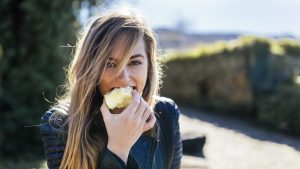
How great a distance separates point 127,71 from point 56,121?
1.29 feet

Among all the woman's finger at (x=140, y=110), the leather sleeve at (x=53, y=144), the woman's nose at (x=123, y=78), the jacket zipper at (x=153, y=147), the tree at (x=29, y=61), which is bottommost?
the tree at (x=29, y=61)

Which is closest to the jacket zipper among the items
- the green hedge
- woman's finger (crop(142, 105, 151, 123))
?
woman's finger (crop(142, 105, 151, 123))

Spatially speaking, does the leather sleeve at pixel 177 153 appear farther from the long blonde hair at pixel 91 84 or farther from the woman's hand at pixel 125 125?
the woman's hand at pixel 125 125

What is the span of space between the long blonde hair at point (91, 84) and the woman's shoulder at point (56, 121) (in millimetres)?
40

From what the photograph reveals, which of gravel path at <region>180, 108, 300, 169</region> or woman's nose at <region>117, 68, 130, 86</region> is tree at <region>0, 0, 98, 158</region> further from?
woman's nose at <region>117, 68, 130, 86</region>

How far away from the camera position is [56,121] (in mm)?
2350

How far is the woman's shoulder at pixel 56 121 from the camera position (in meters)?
2.33

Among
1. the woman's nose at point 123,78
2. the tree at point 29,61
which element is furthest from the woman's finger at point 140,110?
the tree at point 29,61

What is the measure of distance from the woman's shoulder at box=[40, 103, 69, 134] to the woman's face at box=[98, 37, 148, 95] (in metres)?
0.22

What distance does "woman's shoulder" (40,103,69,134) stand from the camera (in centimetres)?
233

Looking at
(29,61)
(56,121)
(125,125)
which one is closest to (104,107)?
(125,125)

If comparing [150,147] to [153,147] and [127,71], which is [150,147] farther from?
[127,71]

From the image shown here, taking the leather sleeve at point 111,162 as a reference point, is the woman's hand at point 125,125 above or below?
above

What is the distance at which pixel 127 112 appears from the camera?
2.08 m
